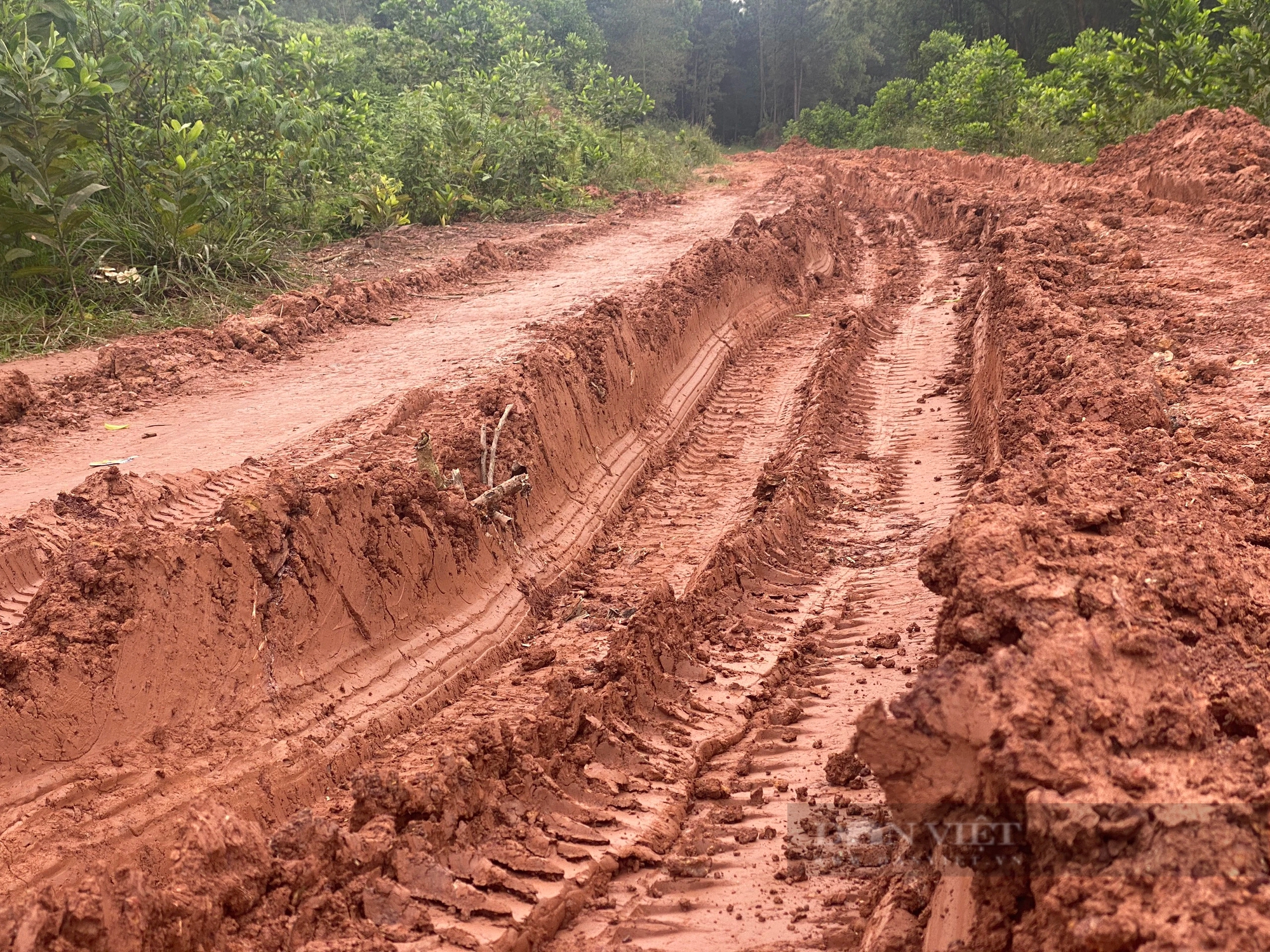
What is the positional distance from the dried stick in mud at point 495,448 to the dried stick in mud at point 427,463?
13.2 inches

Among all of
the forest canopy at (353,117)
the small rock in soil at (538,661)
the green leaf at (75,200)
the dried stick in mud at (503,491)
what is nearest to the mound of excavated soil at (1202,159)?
the forest canopy at (353,117)

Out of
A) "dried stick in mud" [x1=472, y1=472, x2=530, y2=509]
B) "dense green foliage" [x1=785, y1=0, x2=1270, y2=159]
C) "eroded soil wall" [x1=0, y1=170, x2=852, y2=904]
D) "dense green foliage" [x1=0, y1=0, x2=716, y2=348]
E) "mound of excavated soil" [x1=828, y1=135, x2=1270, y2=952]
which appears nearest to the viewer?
"mound of excavated soil" [x1=828, y1=135, x2=1270, y2=952]

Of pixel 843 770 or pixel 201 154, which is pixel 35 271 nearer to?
pixel 201 154

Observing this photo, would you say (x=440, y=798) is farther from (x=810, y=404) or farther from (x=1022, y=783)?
(x=810, y=404)

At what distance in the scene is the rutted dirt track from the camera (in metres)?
2.36

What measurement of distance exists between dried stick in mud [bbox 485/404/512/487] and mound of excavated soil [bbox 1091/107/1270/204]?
8.20 m

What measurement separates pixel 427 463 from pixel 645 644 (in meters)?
1.52

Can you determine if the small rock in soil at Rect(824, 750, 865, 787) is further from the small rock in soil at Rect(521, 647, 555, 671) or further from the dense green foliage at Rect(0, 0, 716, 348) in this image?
the dense green foliage at Rect(0, 0, 716, 348)

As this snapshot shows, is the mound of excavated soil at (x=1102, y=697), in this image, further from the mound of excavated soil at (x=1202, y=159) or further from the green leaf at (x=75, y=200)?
the green leaf at (x=75, y=200)

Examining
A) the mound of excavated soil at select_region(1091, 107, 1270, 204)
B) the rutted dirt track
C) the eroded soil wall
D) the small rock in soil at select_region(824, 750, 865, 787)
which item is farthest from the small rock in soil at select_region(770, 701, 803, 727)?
the mound of excavated soil at select_region(1091, 107, 1270, 204)

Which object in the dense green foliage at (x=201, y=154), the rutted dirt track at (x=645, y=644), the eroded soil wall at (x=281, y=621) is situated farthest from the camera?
the dense green foliage at (x=201, y=154)

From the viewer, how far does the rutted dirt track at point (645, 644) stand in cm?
236

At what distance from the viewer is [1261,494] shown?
3.84 m

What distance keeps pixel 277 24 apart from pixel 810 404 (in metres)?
8.26
